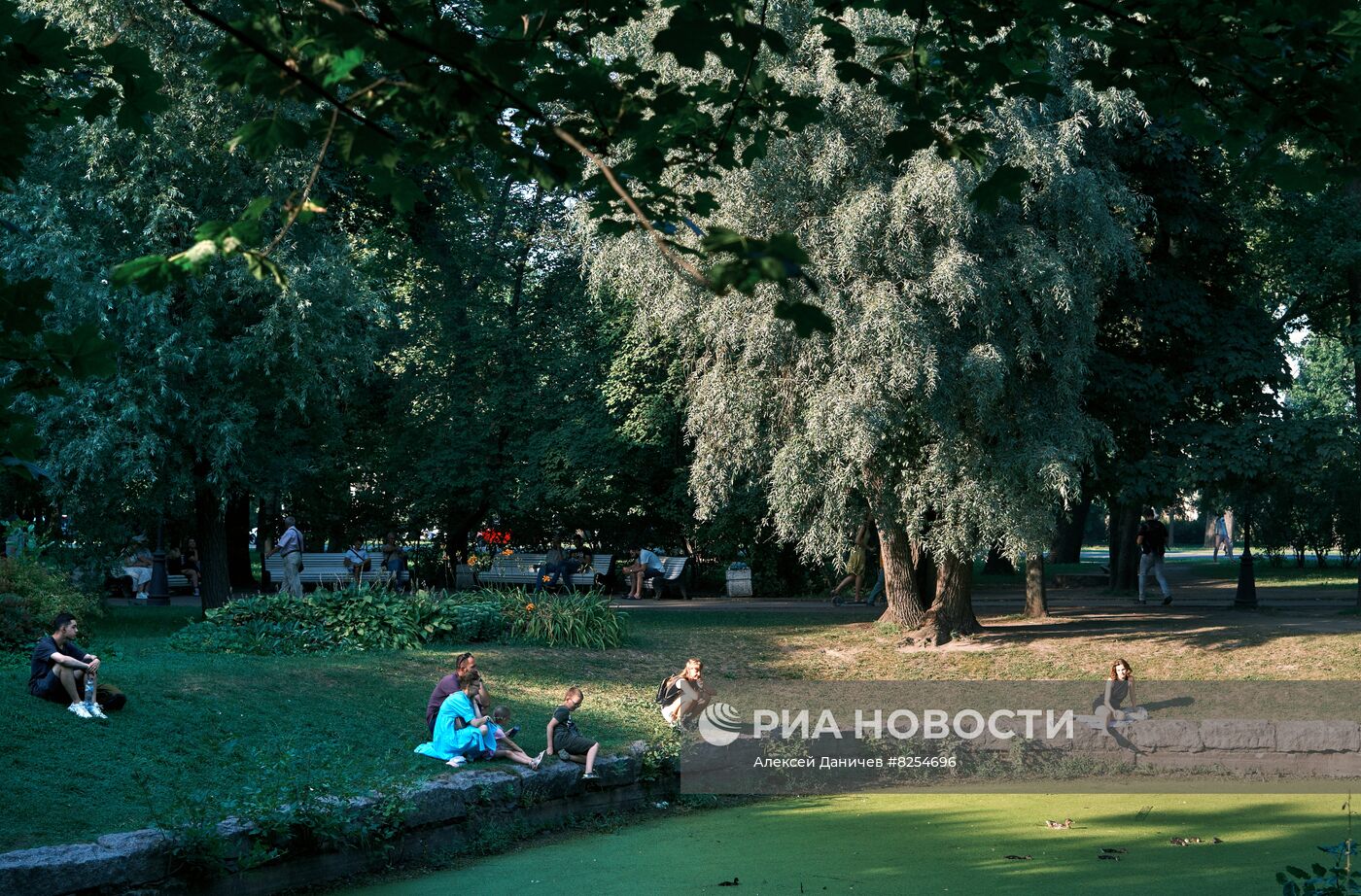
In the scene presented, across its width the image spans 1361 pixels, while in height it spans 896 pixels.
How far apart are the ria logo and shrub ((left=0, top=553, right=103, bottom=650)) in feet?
20.7

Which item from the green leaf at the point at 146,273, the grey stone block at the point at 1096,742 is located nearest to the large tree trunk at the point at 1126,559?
the grey stone block at the point at 1096,742

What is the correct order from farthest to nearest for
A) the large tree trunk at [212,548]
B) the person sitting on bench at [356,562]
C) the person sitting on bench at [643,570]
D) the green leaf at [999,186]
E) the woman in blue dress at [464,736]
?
the person sitting on bench at [643,570] < the person sitting on bench at [356,562] < the large tree trunk at [212,548] < the woman in blue dress at [464,736] < the green leaf at [999,186]

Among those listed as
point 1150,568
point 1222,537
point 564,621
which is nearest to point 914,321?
point 564,621

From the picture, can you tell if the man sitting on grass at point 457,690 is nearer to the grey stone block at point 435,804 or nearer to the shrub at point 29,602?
the grey stone block at point 435,804

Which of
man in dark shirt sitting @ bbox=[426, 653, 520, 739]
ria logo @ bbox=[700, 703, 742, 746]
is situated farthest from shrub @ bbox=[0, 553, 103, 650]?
ria logo @ bbox=[700, 703, 742, 746]

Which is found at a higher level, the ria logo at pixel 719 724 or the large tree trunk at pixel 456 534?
the large tree trunk at pixel 456 534

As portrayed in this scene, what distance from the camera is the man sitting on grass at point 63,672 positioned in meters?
10.6

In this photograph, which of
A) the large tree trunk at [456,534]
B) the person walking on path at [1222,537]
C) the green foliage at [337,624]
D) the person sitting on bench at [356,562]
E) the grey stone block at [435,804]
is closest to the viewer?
the grey stone block at [435,804]

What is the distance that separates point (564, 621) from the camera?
17.7 m

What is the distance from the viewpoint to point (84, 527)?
1862 centimetres

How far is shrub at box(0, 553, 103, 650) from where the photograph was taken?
13273 mm

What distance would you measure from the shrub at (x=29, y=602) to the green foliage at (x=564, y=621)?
17.4ft

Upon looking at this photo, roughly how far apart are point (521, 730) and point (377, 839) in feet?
12.6

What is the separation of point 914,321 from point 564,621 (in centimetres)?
589
